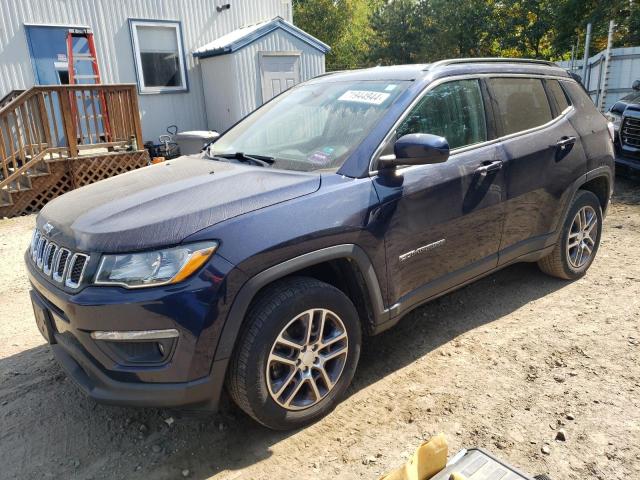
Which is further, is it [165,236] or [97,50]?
[97,50]

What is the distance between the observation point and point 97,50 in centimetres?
1044

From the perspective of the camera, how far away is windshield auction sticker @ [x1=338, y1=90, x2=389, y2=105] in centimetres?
315

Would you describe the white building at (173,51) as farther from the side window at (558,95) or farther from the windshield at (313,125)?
the side window at (558,95)

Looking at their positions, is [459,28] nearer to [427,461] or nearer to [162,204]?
[162,204]

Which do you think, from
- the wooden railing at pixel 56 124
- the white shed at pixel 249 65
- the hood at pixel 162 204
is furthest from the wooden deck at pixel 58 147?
the hood at pixel 162 204

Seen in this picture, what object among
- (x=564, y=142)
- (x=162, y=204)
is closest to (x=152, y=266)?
(x=162, y=204)

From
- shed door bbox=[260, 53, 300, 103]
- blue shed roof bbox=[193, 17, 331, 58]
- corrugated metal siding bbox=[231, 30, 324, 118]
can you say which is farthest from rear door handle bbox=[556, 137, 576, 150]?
shed door bbox=[260, 53, 300, 103]

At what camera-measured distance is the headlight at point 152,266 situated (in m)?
2.23

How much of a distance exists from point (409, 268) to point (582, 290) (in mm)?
2080

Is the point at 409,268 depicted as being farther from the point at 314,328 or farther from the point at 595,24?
the point at 595,24

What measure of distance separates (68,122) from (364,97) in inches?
261

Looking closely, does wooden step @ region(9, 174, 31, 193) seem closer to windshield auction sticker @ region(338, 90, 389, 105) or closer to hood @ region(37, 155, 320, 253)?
hood @ region(37, 155, 320, 253)

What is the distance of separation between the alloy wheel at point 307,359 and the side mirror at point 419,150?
2.98 feet

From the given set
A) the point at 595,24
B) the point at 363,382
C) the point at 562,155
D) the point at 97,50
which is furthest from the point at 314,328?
the point at 595,24
